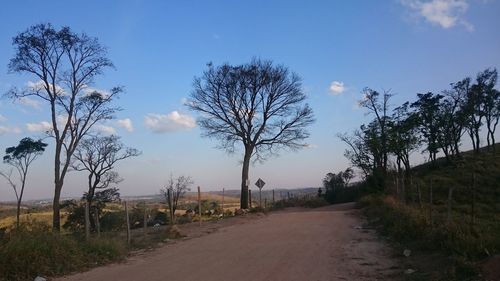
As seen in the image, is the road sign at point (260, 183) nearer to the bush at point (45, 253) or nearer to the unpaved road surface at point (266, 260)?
the unpaved road surface at point (266, 260)

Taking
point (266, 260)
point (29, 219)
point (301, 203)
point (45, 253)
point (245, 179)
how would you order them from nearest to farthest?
point (45, 253)
point (266, 260)
point (29, 219)
point (245, 179)
point (301, 203)

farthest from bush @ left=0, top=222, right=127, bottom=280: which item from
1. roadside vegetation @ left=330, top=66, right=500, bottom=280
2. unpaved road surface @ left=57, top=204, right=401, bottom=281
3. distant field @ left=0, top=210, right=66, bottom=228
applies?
roadside vegetation @ left=330, top=66, right=500, bottom=280

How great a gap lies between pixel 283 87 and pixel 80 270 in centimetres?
3374

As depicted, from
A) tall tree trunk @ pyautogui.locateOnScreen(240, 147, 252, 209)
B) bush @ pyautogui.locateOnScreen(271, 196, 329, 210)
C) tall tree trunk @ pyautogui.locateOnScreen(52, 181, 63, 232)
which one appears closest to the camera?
tall tree trunk @ pyautogui.locateOnScreen(52, 181, 63, 232)

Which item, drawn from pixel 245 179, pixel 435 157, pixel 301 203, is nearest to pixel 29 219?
pixel 245 179

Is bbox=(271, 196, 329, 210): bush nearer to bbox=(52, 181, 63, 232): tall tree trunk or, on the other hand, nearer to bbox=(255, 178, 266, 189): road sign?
bbox=(255, 178, 266, 189): road sign

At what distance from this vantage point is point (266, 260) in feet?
44.0

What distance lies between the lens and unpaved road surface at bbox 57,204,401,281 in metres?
11.6

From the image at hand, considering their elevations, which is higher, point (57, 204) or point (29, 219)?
point (57, 204)

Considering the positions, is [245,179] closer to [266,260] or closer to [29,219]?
[29,219]

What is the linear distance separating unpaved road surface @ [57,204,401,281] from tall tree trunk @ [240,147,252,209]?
76.2 ft

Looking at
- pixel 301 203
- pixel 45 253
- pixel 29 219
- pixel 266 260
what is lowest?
pixel 266 260

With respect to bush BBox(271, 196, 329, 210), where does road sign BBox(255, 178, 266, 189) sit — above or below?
above

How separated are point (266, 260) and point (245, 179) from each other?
3082 cm
